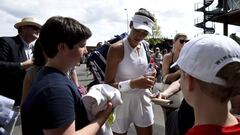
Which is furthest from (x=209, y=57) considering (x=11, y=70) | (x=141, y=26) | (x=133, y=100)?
(x=11, y=70)

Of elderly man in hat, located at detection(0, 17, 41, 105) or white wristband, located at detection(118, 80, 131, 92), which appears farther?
elderly man in hat, located at detection(0, 17, 41, 105)

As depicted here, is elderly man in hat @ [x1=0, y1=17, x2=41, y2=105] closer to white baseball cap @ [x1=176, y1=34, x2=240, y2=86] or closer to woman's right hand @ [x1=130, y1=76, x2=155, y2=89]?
woman's right hand @ [x1=130, y1=76, x2=155, y2=89]

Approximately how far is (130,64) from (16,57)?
1435mm

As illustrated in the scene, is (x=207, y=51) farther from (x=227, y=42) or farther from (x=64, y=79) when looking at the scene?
(x=64, y=79)

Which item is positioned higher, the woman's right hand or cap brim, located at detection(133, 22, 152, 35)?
cap brim, located at detection(133, 22, 152, 35)

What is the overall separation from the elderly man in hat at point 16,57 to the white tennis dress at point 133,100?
42.4 inches

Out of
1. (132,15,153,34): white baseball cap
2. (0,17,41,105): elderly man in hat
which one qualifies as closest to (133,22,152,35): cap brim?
(132,15,153,34): white baseball cap

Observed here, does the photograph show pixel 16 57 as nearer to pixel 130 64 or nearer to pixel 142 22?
pixel 130 64

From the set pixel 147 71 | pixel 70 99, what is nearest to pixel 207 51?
pixel 70 99

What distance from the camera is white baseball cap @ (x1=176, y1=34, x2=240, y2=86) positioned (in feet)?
5.74

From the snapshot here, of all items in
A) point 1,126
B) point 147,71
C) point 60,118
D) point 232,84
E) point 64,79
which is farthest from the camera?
point 147,71

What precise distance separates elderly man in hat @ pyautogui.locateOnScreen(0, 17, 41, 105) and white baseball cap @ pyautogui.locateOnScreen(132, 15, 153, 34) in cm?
122

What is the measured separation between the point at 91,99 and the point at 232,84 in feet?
2.91

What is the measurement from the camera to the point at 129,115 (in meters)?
4.11
